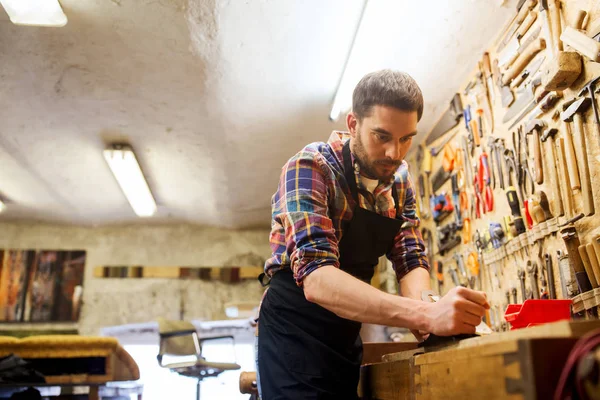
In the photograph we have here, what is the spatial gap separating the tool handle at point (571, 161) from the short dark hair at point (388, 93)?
92 cm

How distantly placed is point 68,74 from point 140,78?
506 millimetres

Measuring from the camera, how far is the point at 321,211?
1757 mm

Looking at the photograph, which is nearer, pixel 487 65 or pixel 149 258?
pixel 487 65

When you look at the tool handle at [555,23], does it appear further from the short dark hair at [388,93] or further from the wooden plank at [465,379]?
the wooden plank at [465,379]

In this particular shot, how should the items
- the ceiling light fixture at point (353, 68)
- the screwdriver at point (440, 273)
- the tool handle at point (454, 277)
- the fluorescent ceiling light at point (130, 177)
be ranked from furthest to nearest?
the fluorescent ceiling light at point (130, 177) < the screwdriver at point (440, 273) < the tool handle at point (454, 277) < the ceiling light fixture at point (353, 68)

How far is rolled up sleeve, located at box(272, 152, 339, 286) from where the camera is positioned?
166cm

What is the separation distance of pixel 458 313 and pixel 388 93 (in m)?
0.77

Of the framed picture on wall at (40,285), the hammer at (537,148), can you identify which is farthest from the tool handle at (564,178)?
the framed picture on wall at (40,285)

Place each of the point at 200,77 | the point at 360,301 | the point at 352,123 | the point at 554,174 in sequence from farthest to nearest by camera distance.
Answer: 1. the point at 200,77
2. the point at 554,174
3. the point at 352,123
4. the point at 360,301

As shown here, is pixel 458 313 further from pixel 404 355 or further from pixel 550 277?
pixel 550 277

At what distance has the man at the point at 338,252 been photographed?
1.61 m

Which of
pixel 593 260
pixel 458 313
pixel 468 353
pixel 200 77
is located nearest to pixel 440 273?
pixel 593 260

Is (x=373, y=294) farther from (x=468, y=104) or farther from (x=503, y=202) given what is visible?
(x=468, y=104)

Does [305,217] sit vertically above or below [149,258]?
below
